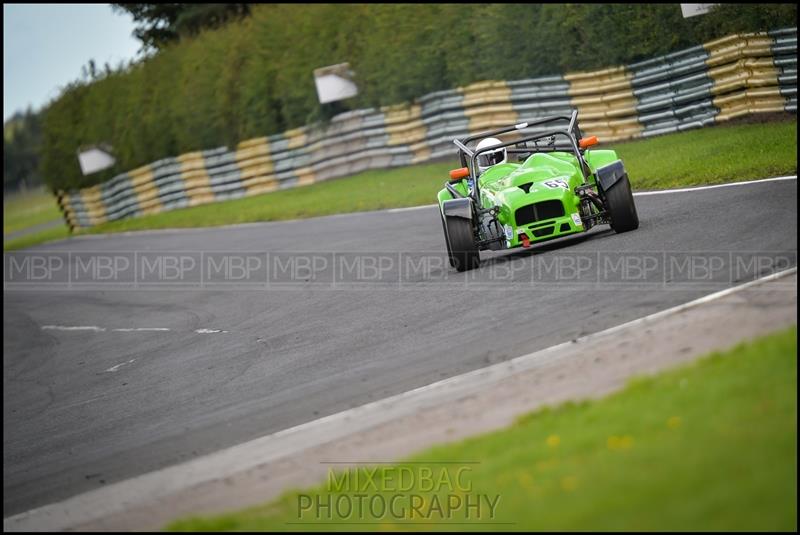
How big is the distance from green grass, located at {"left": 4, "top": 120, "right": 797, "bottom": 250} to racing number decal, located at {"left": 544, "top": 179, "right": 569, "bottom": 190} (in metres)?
3.03

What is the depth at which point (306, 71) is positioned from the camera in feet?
104

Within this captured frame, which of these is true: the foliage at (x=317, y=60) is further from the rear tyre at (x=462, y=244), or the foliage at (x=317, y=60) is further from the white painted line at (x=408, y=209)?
the rear tyre at (x=462, y=244)

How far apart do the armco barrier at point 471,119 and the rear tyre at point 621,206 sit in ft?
23.8

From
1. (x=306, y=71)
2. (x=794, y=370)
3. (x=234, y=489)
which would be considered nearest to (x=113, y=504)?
(x=234, y=489)

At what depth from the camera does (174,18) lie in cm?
4800

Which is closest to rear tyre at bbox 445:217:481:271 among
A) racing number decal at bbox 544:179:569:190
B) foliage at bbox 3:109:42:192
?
racing number decal at bbox 544:179:569:190

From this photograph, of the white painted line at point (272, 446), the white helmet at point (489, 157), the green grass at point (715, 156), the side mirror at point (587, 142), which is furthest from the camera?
the green grass at point (715, 156)

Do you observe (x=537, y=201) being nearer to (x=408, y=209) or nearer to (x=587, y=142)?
(x=587, y=142)

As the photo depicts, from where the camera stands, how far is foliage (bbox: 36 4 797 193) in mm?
21812

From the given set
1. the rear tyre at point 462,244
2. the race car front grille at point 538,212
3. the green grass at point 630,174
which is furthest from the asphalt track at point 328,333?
the green grass at point 630,174

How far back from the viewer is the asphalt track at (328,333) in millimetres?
8516

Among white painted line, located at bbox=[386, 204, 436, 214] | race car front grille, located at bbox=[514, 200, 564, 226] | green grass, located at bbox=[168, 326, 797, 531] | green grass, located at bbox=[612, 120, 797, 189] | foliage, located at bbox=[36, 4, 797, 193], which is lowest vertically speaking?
green grass, located at bbox=[168, 326, 797, 531]

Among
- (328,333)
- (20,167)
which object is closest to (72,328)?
(328,333)

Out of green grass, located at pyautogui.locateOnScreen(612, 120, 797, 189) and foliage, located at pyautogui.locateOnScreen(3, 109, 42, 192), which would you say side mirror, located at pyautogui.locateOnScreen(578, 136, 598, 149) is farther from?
foliage, located at pyautogui.locateOnScreen(3, 109, 42, 192)
